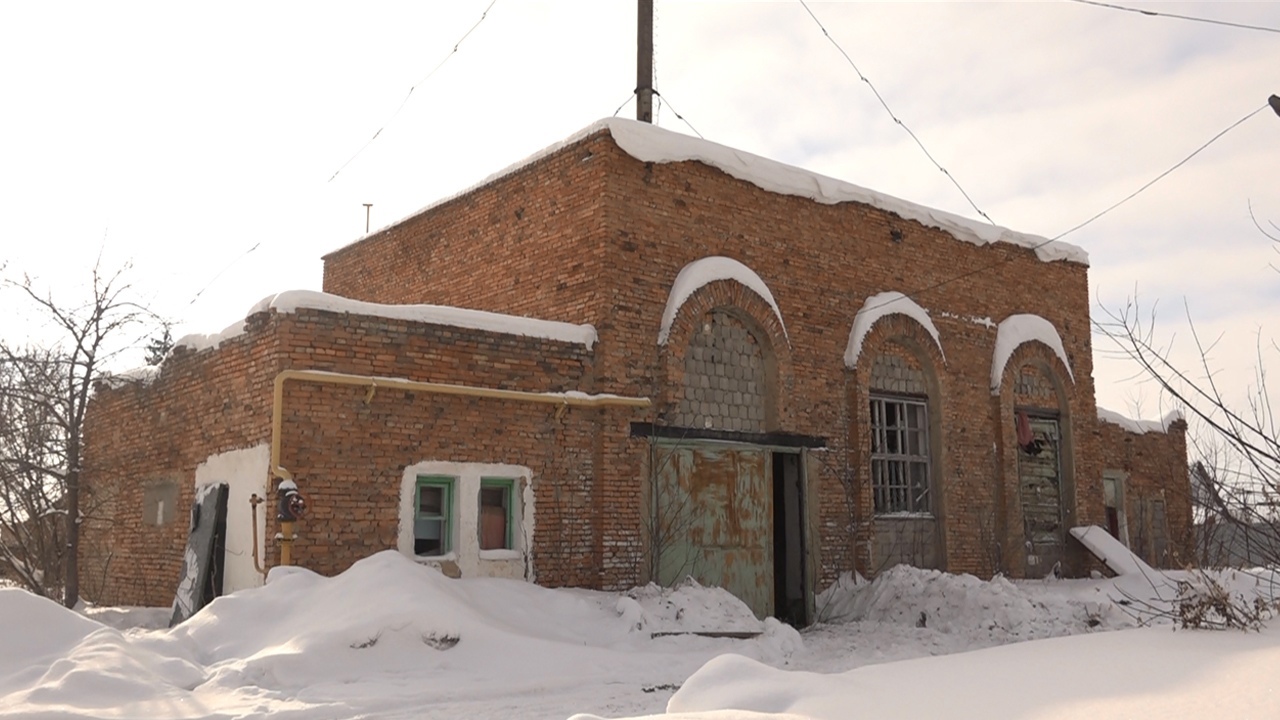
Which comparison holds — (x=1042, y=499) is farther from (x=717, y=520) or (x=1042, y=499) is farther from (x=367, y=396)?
(x=367, y=396)

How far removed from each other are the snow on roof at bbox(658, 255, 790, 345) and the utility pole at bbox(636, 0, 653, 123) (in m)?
2.80

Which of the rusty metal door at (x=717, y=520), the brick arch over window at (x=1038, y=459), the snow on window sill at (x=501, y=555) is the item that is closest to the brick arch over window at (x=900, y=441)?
the brick arch over window at (x=1038, y=459)

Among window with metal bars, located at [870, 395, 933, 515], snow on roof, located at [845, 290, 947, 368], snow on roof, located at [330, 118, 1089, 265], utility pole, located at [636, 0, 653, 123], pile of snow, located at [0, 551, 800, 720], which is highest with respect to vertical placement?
utility pole, located at [636, 0, 653, 123]

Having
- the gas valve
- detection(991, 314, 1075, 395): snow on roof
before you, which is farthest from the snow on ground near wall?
detection(991, 314, 1075, 395): snow on roof

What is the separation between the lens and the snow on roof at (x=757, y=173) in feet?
40.9

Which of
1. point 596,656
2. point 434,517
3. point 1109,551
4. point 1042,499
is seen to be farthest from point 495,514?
point 1109,551

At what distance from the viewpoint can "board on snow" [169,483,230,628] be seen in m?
10.9

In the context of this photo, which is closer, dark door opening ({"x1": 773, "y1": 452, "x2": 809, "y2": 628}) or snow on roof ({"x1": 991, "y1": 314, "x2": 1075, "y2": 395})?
dark door opening ({"x1": 773, "y1": 452, "x2": 809, "y2": 628})

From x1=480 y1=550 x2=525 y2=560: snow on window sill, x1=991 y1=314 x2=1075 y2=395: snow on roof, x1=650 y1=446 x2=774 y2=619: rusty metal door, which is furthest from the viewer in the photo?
x1=991 y1=314 x2=1075 y2=395: snow on roof

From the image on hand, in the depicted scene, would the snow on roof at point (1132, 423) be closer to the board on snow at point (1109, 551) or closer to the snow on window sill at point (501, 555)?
the board on snow at point (1109, 551)

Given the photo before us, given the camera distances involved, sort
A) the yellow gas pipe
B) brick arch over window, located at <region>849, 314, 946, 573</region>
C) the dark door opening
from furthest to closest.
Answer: brick arch over window, located at <region>849, 314, 946, 573</region> < the dark door opening < the yellow gas pipe

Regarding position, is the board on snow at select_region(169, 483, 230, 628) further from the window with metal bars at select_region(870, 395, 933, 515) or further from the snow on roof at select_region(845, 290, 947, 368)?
the window with metal bars at select_region(870, 395, 933, 515)

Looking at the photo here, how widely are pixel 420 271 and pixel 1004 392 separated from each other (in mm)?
9528

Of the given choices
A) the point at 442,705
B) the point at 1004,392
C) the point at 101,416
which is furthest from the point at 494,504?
the point at 1004,392
